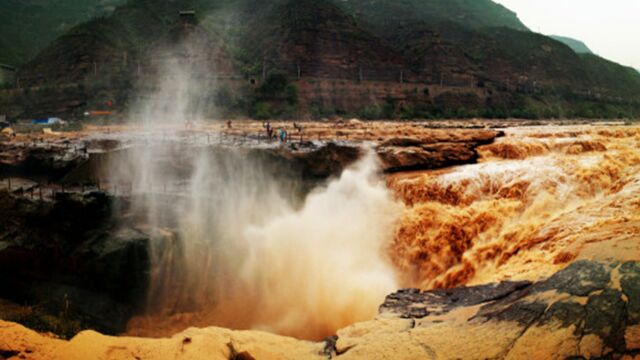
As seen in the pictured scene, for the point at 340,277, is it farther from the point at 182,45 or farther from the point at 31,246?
the point at 182,45

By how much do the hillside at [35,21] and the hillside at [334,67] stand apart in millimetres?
16188

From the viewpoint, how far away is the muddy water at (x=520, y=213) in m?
7.66

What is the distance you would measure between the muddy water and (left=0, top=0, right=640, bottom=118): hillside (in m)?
28.6

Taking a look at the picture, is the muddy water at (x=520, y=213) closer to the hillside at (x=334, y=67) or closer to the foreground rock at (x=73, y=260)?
the foreground rock at (x=73, y=260)

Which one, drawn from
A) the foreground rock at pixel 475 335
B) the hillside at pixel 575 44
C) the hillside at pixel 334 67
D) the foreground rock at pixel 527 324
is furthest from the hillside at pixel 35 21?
the hillside at pixel 575 44

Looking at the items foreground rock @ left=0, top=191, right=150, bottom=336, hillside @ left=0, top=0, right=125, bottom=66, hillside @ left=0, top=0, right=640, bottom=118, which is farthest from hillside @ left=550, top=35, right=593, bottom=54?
foreground rock @ left=0, top=191, right=150, bottom=336

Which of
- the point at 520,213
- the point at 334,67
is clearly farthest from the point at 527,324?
the point at 334,67

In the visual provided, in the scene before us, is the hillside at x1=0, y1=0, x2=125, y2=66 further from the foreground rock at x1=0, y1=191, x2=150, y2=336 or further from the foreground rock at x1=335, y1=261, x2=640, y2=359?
the foreground rock at x1=335, y1=261, x2=640, y2=359

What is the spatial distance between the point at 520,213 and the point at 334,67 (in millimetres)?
42468

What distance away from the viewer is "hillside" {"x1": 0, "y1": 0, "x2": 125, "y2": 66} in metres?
62.4

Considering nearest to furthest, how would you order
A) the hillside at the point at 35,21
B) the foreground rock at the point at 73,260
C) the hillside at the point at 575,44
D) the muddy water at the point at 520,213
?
the muddy water at the point at 520,213 < the foreground rock at the point at 73,260 < the hillside at the point at 35,21 < the hillside at the point at 575,44

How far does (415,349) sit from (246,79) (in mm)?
42758

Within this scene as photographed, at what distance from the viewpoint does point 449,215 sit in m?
12.5

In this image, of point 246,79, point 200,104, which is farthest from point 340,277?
point 246,79
